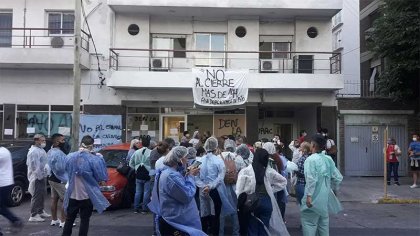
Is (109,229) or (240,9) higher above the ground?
(240,9)

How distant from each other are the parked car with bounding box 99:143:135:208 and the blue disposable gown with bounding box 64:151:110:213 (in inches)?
154

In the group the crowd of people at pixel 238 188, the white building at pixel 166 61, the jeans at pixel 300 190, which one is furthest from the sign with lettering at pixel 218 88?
the jeans at pixel 300 190

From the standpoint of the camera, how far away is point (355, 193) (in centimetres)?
1527

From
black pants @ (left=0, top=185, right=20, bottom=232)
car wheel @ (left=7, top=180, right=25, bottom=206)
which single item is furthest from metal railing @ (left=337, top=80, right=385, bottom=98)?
black pants @ (left=0, top=185, right=20, bottom=232)

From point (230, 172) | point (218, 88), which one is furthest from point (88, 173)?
point (218, 88)

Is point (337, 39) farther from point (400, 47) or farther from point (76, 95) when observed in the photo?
point (76, 95)

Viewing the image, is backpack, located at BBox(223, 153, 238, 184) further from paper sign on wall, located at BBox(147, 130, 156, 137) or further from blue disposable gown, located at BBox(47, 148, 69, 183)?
paper sign on wall, located at BBox(147, 130, 156, 137)

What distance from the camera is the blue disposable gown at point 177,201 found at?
5.86 metres

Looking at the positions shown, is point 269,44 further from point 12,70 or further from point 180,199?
point 180,199

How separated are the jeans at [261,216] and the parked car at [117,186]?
16.2 feet

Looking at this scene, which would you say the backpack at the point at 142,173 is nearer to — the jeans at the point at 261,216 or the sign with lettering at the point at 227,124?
the jeans at the point at 261,216

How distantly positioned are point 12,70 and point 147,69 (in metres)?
5.26

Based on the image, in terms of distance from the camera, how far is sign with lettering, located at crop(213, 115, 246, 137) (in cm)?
1961

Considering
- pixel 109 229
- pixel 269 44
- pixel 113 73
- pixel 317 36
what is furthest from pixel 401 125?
pixel 109 229
